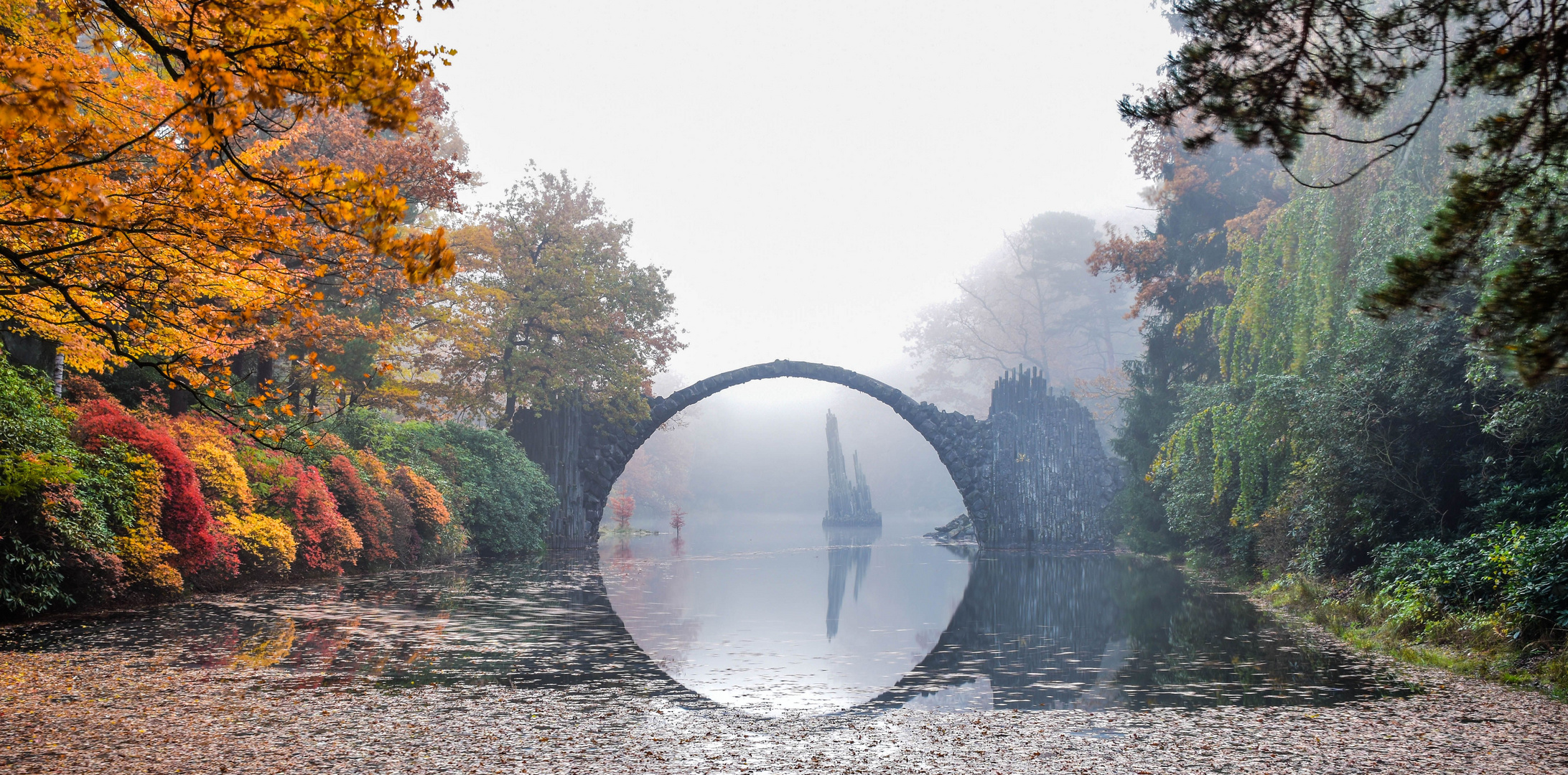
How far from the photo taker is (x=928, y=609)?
447 inches

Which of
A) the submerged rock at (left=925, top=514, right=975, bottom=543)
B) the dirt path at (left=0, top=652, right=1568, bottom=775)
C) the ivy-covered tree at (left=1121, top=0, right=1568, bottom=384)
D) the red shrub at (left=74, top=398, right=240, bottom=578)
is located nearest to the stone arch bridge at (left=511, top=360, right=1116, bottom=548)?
the submerged rock at (left=925, top=514, right=975, bottom=543)

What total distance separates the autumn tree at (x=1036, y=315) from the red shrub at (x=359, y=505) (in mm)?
29976

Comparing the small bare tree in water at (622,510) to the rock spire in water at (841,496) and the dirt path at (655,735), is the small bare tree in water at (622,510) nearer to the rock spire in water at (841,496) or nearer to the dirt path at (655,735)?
the rock spire in water at (841,496)

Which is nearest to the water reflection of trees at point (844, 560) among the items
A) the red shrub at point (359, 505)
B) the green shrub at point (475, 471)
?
the green shrub at point (475, 471)

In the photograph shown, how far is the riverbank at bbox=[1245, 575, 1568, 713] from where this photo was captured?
596 cm

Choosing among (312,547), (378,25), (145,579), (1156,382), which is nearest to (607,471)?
(312,547)

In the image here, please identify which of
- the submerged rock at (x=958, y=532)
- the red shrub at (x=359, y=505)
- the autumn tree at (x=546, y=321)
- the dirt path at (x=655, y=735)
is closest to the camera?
the dirt path at (x=655, y=735)

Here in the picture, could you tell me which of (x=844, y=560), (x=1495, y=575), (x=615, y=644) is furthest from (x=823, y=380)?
(x=1495, y=575)

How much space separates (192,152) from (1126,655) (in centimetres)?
708

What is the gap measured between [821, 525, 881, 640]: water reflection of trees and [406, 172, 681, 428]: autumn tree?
5767mm

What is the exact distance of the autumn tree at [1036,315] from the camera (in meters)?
42.9

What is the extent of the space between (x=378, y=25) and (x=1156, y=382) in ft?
61.6

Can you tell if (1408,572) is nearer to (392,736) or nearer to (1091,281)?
(392,736)

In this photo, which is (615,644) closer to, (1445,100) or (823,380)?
(1445,100)
